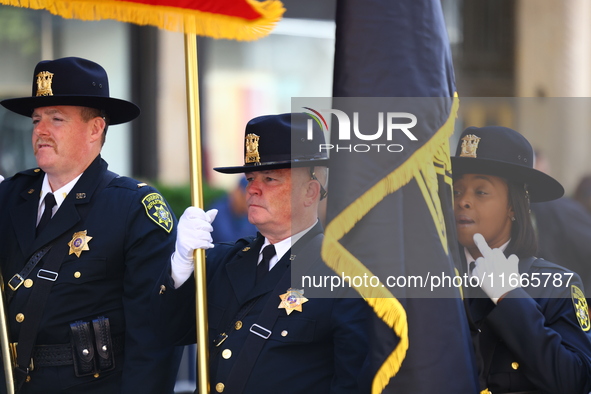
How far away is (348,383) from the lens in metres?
3.09

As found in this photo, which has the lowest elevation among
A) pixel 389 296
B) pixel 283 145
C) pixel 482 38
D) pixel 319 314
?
pixel 319 314

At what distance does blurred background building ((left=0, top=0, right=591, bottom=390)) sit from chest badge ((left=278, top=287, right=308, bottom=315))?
6.94 m

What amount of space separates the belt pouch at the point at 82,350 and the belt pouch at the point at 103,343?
0.03 meters

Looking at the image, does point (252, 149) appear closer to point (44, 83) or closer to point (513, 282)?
point (44, 83)

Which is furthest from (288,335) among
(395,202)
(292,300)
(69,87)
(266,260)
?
(69,87)

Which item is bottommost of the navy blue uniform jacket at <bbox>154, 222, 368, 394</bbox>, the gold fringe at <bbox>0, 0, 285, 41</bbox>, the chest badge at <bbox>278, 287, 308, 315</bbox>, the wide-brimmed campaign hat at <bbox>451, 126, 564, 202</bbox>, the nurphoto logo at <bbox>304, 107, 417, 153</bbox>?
the navy blue uniform jacket at <bbox>154, 222, 368, 394</bbox>

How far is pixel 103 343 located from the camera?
12.0ft

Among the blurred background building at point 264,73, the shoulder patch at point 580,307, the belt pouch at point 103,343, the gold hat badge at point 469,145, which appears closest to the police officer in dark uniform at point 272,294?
the belt pouch at point 103,343

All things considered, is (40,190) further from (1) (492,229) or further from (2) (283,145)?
(1) (492,229)

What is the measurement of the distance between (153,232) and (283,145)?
2.63ft

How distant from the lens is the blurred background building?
10.2 meters

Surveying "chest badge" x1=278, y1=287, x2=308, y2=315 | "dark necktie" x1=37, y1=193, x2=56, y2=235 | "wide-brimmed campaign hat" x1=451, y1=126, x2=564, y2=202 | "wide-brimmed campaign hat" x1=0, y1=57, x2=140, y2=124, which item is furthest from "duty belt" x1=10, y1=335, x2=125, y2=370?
"wide-brimmed campaign hat" x1=451, y1=126, x2=564, y2=202

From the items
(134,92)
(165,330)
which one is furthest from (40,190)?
(134,92)

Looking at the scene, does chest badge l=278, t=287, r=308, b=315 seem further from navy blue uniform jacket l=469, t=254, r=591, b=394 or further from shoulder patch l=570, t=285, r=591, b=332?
shoulder patch l=570, t=285, r=591, b=332
